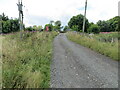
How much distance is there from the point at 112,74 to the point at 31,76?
297 cm

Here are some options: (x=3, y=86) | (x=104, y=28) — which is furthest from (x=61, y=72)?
(x=104, y=28)

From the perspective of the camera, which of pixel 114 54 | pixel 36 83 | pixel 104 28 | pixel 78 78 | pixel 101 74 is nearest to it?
pixel 36 83

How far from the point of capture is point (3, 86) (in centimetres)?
181

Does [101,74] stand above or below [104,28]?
below

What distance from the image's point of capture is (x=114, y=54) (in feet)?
15.8

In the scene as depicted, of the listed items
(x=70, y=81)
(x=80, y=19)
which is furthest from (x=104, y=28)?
(x=70, y=81)

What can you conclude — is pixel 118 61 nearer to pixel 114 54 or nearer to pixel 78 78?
pixel 114 54

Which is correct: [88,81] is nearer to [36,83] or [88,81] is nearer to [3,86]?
[36,83]

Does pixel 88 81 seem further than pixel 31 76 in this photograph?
Yes

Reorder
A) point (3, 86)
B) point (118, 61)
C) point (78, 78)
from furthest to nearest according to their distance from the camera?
point (118, 61)
point (78, 78)
point (3, 86)

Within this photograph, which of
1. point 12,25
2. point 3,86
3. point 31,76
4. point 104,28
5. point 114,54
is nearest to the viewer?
point 3,86

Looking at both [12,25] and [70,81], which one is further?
[12,25]

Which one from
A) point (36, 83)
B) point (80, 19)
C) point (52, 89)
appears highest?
point (80, 19)

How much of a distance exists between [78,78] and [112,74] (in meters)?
1.43
